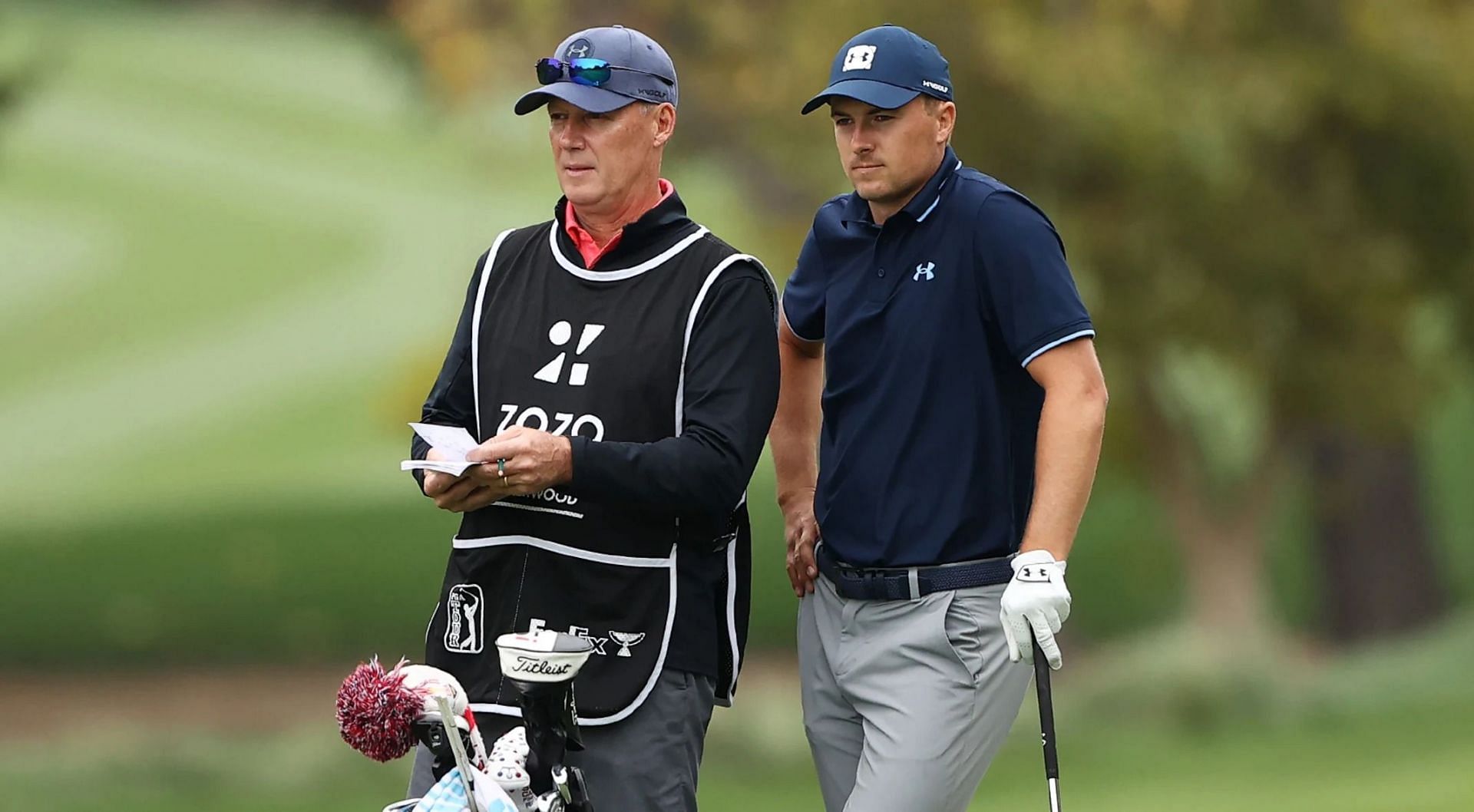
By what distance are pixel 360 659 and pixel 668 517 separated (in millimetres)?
6457

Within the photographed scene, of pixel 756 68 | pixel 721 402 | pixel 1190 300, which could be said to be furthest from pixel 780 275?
pixel 721 402

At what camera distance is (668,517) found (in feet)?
11.7

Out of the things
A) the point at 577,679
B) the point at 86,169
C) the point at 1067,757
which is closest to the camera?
the point at 577,679

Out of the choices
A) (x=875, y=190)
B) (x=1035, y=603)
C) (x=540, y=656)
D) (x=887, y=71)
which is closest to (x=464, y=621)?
(x=540, y=656)

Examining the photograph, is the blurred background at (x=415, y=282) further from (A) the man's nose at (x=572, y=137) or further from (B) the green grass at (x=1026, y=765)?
(A) the man's nose at (x=572, y=137)

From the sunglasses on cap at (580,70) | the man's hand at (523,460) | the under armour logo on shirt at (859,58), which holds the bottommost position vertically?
the man's hand at (523,460)

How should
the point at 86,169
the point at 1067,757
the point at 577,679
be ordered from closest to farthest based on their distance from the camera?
the point at 577,679
the point at 86,169
the point at 1067,757

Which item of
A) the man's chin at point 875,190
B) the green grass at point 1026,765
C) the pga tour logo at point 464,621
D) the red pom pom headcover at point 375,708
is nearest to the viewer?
the red pom pom headcover at point 375,708

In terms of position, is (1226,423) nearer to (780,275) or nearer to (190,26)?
(780,275)

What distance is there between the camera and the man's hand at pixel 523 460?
133 inches

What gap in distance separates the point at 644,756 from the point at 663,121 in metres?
1.21

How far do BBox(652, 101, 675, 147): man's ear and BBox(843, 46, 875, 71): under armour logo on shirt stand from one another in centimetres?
37

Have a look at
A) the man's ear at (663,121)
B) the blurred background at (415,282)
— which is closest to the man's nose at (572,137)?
the man's ear at (663,121)

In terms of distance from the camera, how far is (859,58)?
12.7 ft
